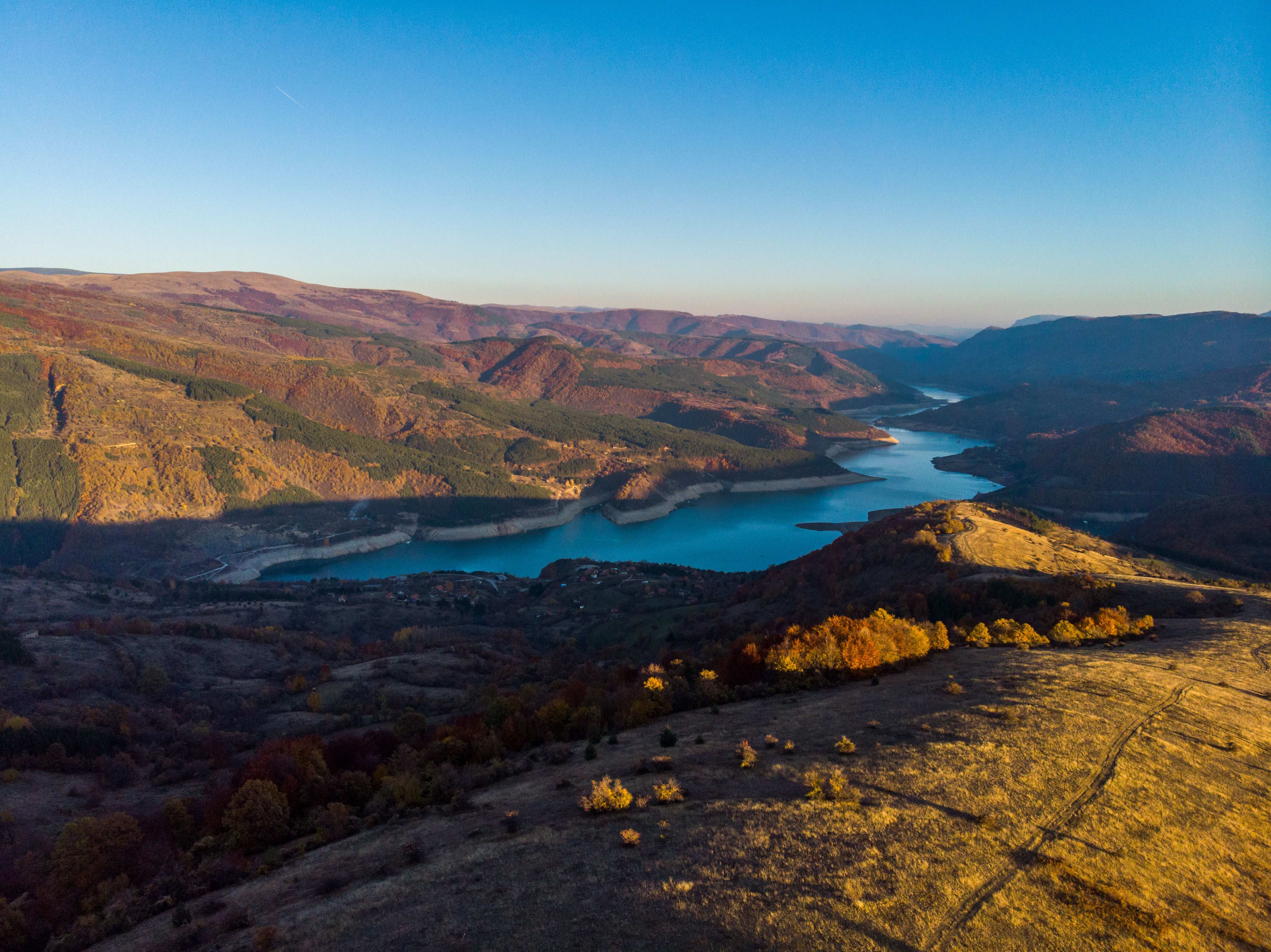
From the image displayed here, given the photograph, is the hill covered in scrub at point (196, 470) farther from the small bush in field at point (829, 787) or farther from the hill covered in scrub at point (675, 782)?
the small bush in field at point (829, 787)

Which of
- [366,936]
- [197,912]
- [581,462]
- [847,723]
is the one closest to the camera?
[366,936]

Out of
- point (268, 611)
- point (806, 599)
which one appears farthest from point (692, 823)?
point (268, 611)

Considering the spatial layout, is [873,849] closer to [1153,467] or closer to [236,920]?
[236,920]

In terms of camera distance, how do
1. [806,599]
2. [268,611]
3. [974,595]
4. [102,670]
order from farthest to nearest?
[268,611] < [806,599] < [102,670] < [974,595]

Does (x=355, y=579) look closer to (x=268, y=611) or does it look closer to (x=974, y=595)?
(x=268, y=611)

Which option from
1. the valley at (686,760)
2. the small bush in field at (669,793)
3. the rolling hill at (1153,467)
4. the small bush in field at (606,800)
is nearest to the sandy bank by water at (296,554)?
the valley at (686,760)

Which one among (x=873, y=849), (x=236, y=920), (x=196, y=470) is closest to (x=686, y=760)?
(x=873, y=849)

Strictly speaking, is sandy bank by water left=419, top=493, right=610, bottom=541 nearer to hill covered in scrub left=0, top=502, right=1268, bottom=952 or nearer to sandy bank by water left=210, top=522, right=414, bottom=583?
sandy bank by water left=210, top=522, right=414, bottom=583

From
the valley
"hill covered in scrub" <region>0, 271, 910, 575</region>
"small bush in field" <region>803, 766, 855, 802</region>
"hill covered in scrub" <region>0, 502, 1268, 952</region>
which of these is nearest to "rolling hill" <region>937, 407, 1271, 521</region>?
the valley
